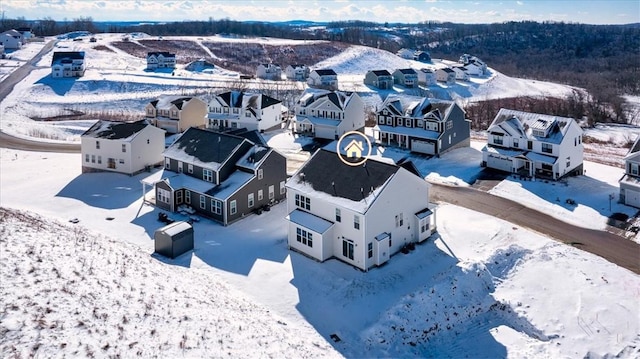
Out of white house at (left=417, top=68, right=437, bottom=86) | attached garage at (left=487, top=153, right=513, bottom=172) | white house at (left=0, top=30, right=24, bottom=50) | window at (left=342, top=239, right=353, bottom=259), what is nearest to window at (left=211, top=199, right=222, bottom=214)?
window at (left=342, top=239, right=353, bottom=259)

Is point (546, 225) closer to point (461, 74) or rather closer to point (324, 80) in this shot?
point (324, 80)

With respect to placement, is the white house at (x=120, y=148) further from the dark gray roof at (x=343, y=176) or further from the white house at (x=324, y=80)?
the white house at (x=324, y=80)

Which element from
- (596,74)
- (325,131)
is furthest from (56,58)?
(596,74)

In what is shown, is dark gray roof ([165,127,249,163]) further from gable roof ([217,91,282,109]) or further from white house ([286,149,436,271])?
gable roof ([217,91,282,109])

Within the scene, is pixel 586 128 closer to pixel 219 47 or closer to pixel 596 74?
pixel 596 74

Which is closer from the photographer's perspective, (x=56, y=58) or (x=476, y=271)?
(x=476, y=271)

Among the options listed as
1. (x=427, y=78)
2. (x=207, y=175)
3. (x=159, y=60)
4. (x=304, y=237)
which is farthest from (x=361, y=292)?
(x=159, y=60)

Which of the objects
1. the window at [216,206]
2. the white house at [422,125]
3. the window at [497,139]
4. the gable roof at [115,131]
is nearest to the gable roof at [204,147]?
the window at [216,206]
